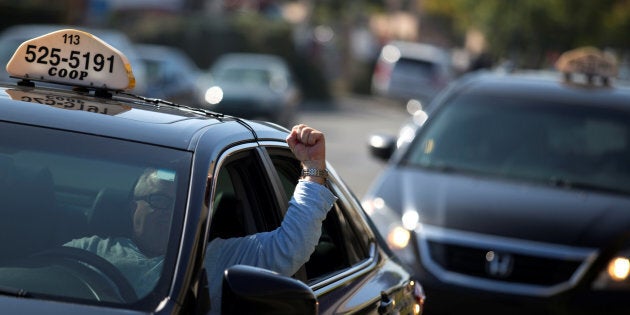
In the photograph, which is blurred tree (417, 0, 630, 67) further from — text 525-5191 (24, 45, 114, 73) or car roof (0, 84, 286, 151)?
car roof (0, 84, 286, 151)

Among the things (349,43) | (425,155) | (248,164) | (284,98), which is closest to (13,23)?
(284,98)

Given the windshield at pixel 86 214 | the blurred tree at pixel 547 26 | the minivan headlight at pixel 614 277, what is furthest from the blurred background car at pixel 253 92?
the windshield at pixel 86 214

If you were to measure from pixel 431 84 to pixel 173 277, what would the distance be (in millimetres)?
40133

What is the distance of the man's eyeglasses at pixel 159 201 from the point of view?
3.88 meters

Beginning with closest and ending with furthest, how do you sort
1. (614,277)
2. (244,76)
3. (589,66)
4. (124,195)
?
(124,195) → (614,277) → (589,66) → (244,76)

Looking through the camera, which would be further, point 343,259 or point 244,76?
point 244,76

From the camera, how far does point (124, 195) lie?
12.9 ft

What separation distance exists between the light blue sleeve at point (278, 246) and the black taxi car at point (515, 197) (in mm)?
3044

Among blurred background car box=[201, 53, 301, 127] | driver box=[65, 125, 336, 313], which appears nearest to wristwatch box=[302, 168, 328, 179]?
driver box=[65, 125, 336, 313]

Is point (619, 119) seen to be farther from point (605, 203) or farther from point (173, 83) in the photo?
point (173, 83)

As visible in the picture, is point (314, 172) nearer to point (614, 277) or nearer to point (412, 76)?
point (614, 277)

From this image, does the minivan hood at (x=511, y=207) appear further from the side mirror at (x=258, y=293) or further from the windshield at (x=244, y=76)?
the windshield at (x=244, y=76)

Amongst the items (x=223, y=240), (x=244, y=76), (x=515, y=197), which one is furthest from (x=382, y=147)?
(x=244, y=76)

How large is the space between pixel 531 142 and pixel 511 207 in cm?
100
